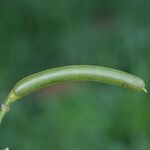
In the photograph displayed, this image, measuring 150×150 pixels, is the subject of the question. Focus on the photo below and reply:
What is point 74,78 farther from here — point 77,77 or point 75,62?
point 75,62

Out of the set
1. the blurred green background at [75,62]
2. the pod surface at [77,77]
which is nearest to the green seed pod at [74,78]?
the pod surface at [77,77]

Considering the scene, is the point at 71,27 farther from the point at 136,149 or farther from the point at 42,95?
the point at 136,149

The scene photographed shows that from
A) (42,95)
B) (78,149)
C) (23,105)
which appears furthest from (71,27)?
(78,149)

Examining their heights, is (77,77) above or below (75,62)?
above

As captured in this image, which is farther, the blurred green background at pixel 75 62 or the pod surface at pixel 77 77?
the blurred green background at pixel 75 62

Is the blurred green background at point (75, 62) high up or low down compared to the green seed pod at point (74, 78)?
down

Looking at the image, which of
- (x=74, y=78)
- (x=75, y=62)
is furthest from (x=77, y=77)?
(x=75, y=62)

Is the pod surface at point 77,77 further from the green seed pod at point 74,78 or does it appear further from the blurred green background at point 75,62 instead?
the blurred green background at point 75,62
